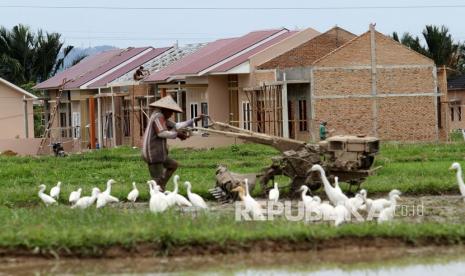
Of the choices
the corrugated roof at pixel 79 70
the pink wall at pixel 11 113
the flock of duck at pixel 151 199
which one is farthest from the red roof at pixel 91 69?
the flock of duck at pixel 151 199

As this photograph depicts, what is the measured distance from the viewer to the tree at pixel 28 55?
6438cm

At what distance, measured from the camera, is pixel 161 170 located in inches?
736

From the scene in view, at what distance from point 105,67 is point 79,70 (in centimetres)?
412

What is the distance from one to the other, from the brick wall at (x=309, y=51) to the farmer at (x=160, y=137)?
2482 centimetres

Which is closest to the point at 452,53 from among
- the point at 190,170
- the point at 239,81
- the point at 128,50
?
the point at 128,50

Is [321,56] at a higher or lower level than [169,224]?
higher

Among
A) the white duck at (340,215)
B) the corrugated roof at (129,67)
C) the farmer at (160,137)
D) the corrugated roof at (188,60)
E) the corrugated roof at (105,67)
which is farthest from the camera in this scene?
the corrugated roof at (105,67)

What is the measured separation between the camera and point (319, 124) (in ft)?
135

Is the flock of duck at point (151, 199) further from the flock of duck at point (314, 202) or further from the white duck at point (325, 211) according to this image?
the white duck at point (325, 211)

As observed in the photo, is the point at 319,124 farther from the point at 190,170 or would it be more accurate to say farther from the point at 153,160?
the point at 153,160

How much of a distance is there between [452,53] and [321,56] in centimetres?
2221

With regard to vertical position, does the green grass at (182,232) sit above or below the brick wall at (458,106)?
below

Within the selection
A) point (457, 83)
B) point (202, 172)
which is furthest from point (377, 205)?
point (457, 83)

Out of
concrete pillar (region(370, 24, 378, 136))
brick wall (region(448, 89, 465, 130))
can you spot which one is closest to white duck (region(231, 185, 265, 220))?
concrete pillar (region(370, 24, 378, 136))
